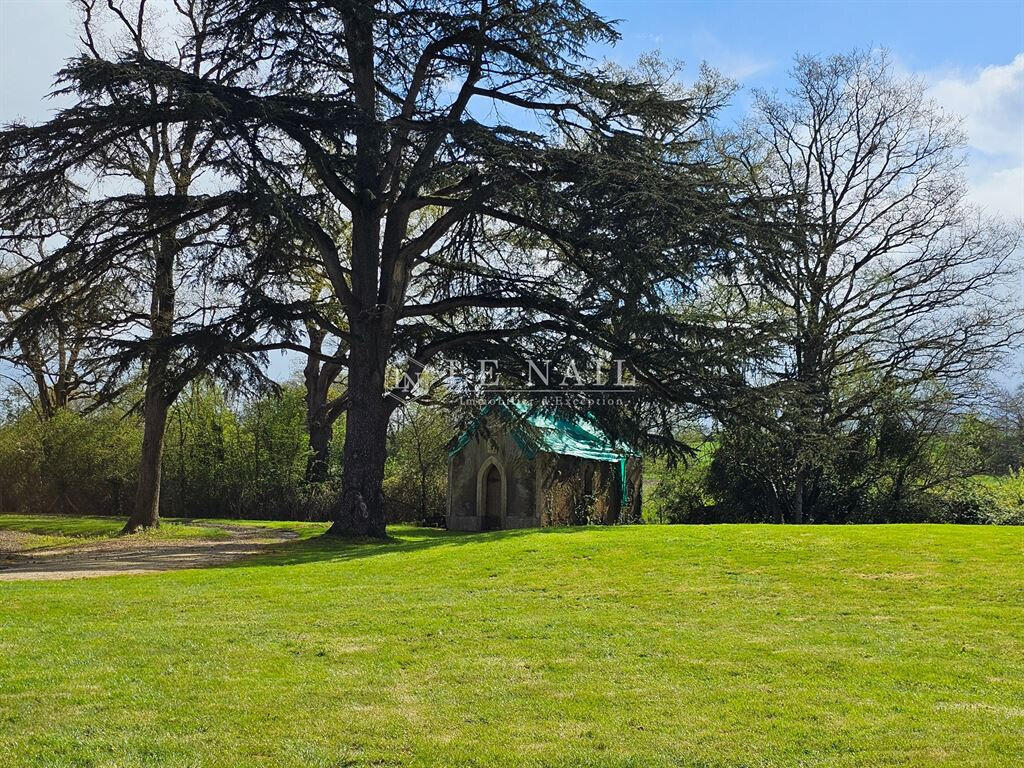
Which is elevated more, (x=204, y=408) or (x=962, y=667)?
(x=204, y=408)

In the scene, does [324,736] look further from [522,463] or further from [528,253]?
[522,463]

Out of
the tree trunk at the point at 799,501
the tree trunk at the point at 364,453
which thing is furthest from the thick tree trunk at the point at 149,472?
the tree trunk at the point at 799,501

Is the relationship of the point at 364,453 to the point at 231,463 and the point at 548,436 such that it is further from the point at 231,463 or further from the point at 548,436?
the point at 231,463

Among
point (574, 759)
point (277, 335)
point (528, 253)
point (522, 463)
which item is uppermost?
point (528, 253)

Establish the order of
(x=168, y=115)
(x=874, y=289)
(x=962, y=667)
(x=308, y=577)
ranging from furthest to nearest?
(x=874, y=289) → (x=168, y=115) → (x=308, y=577) → (x=962, y=667)

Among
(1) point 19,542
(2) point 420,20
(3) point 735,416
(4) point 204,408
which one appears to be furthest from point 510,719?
(4) point 204,408

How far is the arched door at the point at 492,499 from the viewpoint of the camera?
2602cm

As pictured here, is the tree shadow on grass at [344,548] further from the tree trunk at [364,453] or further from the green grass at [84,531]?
the green grass at [84,531]

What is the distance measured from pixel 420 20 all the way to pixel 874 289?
15.9 metres

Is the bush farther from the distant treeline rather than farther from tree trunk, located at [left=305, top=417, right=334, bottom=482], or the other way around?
tree trunk, located at [left=305, top=417, right=334, bottom=482]

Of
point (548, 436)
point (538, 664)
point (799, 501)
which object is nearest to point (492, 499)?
point (548, 436)

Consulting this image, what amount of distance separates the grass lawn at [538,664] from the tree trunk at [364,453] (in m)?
5.50

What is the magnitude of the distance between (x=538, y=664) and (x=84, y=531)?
59.2ft

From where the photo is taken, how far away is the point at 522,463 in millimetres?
24906
